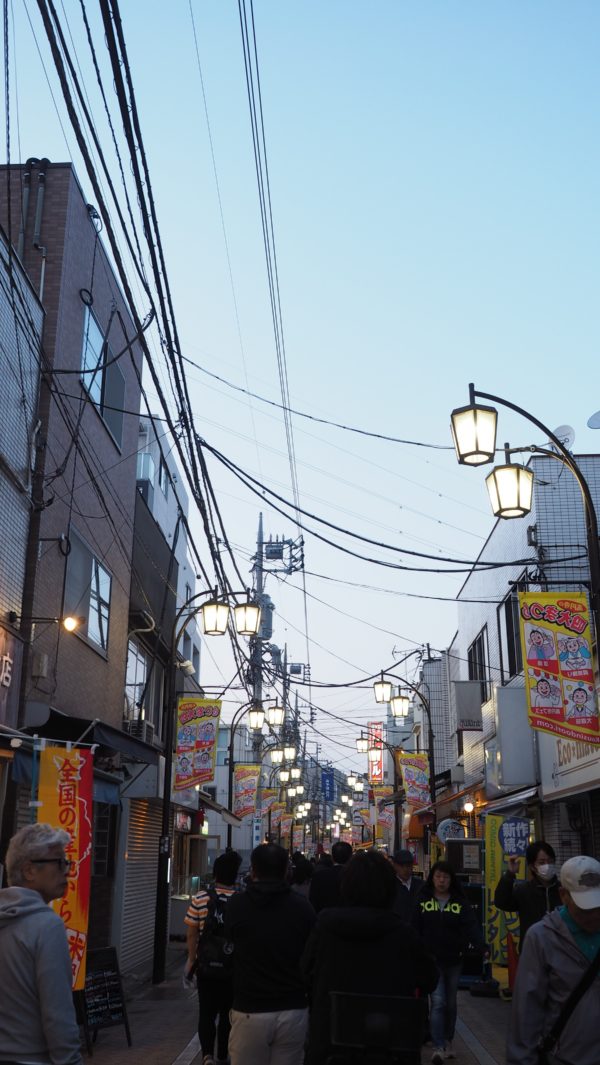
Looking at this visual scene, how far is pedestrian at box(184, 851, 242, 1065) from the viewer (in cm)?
819

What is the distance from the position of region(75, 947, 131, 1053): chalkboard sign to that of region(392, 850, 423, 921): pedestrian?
10.8ft

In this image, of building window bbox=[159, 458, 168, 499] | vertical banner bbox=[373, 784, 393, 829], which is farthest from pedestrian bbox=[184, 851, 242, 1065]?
vertical banner bbox=[373, 784, 393, 829]

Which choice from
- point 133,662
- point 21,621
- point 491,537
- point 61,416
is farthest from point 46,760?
point 491,537

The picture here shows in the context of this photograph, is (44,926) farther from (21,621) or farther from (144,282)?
(21,621)

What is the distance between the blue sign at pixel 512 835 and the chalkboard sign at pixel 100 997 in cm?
716

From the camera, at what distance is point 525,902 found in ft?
32.7

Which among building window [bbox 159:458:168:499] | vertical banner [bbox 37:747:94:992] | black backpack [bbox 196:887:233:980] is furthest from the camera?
building window [bbox 159:458:168:499]

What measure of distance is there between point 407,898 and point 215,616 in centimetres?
988

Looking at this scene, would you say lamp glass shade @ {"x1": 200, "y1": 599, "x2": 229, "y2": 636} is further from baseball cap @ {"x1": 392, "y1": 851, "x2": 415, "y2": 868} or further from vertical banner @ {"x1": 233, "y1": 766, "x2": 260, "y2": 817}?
vertical banner @ {"x1": 233, "y1": 766, "x2": 260, "y2": 817}

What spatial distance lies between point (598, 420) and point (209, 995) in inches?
682

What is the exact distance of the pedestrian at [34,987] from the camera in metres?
3.55

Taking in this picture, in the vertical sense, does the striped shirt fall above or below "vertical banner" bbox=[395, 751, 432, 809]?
below

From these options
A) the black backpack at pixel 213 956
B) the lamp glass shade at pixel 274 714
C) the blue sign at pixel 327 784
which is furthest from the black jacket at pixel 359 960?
the blue sign at pixel 327 784

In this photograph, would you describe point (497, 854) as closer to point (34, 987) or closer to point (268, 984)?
point (268, 984)
